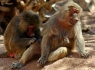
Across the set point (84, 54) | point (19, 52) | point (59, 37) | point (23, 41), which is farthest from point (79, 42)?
point (19, 52)

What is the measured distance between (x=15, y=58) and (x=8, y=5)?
430 cm

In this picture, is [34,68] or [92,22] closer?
[34,68]

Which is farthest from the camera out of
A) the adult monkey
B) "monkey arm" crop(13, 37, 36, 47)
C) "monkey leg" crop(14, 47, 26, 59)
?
"monkey leg" crop(14, 47, 26, 59)

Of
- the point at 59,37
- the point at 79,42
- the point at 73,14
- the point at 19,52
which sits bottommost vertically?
the point at 19,52

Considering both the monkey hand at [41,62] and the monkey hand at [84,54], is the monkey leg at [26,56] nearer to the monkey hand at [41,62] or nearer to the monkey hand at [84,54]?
the monkey hand at [41,62]

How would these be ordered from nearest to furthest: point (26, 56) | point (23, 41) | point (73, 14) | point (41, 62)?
point (73, 14), point (41, 62), point (26, 56), point (23, 41)

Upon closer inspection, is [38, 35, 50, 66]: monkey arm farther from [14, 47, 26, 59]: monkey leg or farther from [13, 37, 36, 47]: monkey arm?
[14, 47, 26, 59]: monkey leg

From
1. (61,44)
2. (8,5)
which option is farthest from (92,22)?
(61,44)

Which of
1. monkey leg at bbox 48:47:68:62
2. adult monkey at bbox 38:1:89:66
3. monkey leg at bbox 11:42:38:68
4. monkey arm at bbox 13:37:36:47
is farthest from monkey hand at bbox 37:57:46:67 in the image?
monkey arm at bbox 13:37:36:47

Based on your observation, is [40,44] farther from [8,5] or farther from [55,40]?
[8,5]

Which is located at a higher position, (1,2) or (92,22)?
(1,2)

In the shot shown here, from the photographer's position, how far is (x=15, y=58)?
5.66 m

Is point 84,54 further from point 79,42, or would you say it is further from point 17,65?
point 17,65

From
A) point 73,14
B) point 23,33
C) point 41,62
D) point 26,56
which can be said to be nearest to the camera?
point 73,14
